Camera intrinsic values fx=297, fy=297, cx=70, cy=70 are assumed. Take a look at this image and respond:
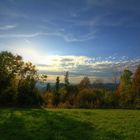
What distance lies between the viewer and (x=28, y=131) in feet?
73.9

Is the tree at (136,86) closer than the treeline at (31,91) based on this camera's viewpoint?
No

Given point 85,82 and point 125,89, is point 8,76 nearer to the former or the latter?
point 125,89

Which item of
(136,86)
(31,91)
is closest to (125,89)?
(136,86)

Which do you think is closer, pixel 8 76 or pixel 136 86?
pixel 8 76

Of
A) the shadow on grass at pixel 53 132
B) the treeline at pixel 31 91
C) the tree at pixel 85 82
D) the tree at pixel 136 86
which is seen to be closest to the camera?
the shadow on grass at pixel 53 132

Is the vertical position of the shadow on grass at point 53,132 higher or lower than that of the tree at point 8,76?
lower

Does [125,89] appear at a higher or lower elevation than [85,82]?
lower

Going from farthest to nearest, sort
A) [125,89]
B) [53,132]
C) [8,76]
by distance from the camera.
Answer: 1. [125,89]
2. [8,76]
3. [53,132]

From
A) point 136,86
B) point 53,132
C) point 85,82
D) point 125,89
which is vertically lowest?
point 53,132

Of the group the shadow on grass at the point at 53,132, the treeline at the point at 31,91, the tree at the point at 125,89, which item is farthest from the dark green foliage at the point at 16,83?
the shadow on grass at the point at 53,132

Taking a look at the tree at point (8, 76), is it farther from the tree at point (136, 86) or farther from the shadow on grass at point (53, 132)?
the shadow on grass at point (53, 132)

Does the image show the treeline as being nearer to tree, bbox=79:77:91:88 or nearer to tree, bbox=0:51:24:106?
tree, bbox=0:51:24:106

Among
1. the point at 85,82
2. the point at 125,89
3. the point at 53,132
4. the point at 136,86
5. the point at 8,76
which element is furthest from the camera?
the point at 85,82

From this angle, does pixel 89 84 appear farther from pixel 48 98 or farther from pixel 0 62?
pixel 0 62
